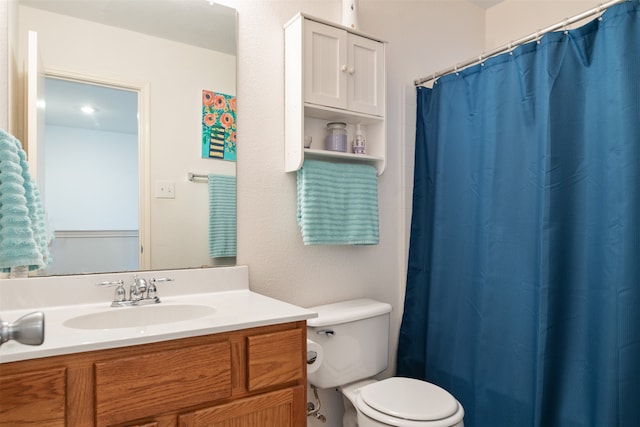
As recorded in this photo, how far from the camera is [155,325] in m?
1.05

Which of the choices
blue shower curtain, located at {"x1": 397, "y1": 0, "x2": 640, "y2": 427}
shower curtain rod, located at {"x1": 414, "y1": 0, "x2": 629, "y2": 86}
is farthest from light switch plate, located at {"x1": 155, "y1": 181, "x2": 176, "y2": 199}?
shower curtain rod, located at {"x1": 414, "y1": 0, "x2": 629, "y2": 86}

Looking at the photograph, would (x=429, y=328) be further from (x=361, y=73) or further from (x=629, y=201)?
(x=361, y=73)

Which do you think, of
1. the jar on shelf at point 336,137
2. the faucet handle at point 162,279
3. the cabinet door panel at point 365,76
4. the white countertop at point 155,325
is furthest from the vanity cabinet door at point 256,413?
the cabinet door panel at point 365,76

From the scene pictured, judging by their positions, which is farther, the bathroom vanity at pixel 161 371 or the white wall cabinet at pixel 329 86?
the white wall cabinet at pixel 329 86

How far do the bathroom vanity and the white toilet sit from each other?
26cm

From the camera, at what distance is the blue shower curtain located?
127 cm

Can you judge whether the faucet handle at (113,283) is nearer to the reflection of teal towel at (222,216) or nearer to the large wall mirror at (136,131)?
the large wall mirror at (136,131)

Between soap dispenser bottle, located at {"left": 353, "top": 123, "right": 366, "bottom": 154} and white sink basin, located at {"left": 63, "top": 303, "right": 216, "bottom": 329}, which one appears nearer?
white sink basin, located at {"left": 63, "top": 303, "right": 216, "bottom": 329}

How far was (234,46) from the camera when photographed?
1557mm

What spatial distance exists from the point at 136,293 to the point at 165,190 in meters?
0.38

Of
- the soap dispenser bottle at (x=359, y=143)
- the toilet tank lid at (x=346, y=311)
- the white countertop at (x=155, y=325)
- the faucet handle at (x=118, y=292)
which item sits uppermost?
the soap dispenser bottle at (x=359, y=143)

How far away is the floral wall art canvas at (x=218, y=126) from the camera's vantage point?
1.51m

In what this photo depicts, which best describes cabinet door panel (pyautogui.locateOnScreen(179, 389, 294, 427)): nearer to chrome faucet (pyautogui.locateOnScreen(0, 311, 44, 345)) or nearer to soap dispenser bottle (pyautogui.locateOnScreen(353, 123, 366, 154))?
chrome faucet (pyautogui.locateOnScreen(0, 311, 44, 345))

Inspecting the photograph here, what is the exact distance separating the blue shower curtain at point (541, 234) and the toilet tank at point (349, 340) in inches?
13.7
